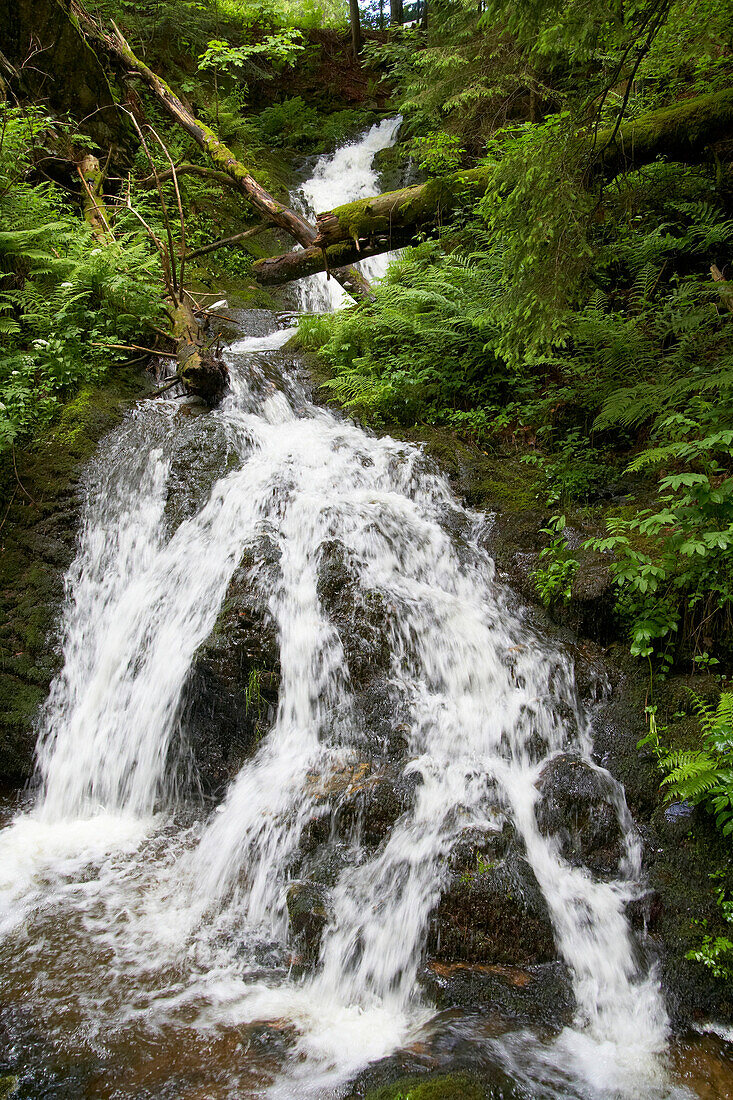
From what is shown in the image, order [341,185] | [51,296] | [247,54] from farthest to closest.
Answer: [341,185] → [247,54] → [51,296]

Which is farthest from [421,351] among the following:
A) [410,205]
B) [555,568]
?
[555,568]

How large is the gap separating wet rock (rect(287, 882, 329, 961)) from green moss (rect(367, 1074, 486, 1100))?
930 mm

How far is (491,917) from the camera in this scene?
3273mm

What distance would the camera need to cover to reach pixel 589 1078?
2.63 m

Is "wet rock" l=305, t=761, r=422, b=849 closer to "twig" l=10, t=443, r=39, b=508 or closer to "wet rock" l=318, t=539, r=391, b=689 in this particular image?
"wet rock" l=318, t=539, r=391, b=689

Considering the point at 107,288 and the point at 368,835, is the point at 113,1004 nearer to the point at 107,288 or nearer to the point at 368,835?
the point at 368,835

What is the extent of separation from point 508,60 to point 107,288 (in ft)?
25.4

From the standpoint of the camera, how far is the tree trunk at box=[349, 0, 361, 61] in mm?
18531

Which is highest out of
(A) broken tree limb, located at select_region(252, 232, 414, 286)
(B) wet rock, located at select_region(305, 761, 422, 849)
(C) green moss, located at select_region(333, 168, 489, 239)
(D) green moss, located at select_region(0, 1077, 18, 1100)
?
(C) green moss, located at select_region(333, 168, 489, 239)

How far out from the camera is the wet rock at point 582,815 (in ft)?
11.9

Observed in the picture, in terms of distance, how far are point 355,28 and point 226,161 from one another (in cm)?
1434

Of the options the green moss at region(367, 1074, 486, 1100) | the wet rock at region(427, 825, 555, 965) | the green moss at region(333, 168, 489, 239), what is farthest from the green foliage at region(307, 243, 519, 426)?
the green moss at region(367, 1074, 486, 1100)

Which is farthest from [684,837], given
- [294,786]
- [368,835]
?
[294,786]

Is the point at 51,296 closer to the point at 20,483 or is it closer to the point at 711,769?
the point at 20,483
